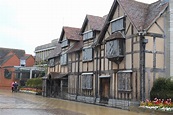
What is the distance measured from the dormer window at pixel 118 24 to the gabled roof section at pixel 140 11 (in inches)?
30.9

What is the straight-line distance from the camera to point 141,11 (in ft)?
74.5

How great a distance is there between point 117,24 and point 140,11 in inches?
87.5

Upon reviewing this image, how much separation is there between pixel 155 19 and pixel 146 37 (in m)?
1.64

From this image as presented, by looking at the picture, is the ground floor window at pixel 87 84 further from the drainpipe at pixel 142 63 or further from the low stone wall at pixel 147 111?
the drainpipe at pixel 142 63

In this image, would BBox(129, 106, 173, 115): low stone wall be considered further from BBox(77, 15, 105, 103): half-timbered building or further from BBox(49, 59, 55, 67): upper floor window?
BBox(49, 59, 55, 67): upper floor window

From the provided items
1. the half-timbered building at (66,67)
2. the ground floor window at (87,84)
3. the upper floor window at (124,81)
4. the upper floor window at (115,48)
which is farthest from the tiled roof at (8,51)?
the upper floor window at (124,81)

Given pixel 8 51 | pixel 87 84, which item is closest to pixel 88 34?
pixel 87 84

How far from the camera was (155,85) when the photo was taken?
65.2ft

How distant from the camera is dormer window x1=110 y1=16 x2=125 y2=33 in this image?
22256 millimetres

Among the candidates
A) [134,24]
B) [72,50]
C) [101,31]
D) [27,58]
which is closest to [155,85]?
[134,24]

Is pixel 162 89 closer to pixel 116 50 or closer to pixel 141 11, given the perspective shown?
pixel 116 50

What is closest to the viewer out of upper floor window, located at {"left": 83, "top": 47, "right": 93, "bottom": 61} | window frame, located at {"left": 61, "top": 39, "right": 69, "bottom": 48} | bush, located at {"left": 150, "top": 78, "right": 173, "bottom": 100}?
bush, located at {"left": 150, "top": 78, "right": 173, "bottom": 100}

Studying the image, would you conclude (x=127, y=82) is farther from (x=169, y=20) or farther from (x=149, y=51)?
(x=169, y=20)

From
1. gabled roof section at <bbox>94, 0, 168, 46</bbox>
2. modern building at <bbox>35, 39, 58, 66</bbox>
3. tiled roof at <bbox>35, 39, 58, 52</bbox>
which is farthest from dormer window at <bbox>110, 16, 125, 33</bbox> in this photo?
modern building at <bbox>35, 39, 58, 66</bbox>
